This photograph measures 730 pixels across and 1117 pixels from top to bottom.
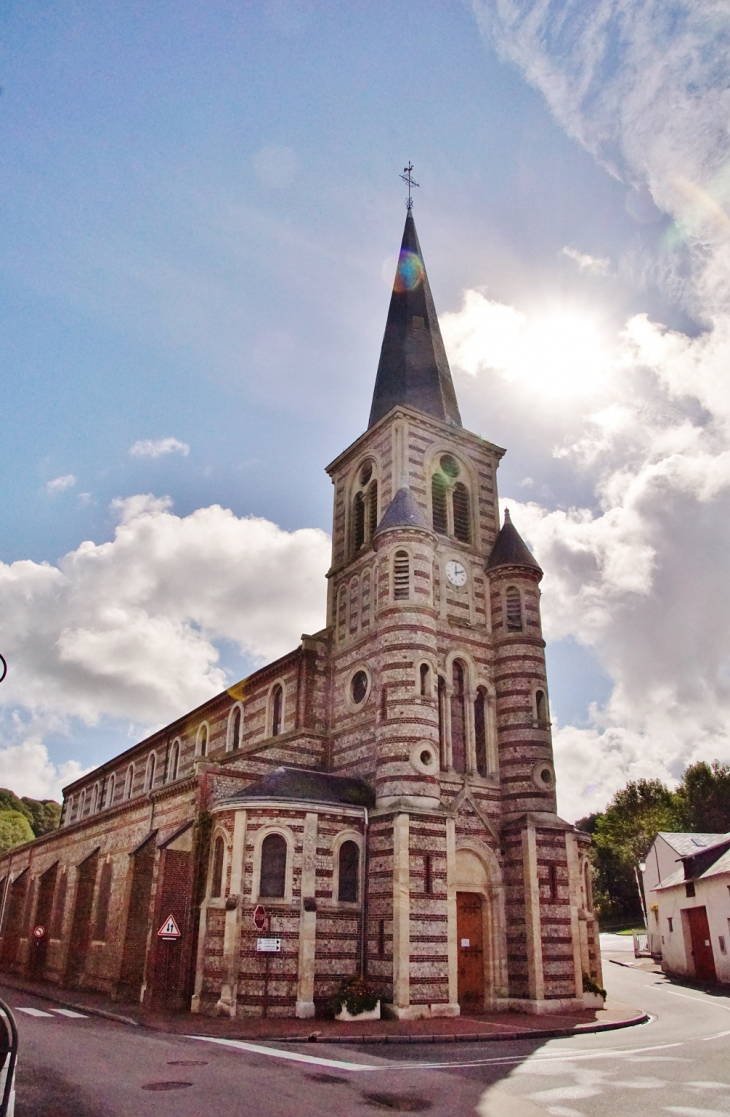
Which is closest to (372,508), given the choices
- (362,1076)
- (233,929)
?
(233,929)

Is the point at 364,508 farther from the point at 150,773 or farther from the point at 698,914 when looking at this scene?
the point at 698,914

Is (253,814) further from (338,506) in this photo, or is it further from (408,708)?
(338,506)

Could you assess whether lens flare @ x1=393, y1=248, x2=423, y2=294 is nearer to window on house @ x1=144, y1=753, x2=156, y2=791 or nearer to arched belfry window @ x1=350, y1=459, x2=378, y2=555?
arched belfry window @ x1=350, y1=459, x2=378, y2=555

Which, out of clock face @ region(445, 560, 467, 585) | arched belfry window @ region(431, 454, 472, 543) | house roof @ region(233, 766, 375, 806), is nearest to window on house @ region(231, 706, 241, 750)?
house roof @ region(233, 766, 375, 806)

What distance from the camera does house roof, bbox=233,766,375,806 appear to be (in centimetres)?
2316

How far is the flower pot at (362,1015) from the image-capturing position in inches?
814

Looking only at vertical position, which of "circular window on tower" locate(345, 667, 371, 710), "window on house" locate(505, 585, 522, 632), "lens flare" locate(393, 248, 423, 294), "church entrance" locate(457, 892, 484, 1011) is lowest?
"church entrance" locate(457, 892, 484, 1011)

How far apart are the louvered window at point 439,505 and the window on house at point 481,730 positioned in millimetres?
6506

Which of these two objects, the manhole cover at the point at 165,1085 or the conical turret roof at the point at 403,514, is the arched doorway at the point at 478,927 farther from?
the manhole cover at the point at 165,1085

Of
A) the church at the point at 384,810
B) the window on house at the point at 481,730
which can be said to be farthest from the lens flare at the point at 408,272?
the window on house at the point at 481,730

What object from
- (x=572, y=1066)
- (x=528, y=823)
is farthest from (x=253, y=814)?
(x=572, y=1066)

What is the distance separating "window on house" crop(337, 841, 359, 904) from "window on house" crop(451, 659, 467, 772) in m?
4.71

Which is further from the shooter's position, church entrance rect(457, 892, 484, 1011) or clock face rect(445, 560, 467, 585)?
clock face rect(445, 560, 467, 585)

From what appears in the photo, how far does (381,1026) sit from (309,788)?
6.69m
